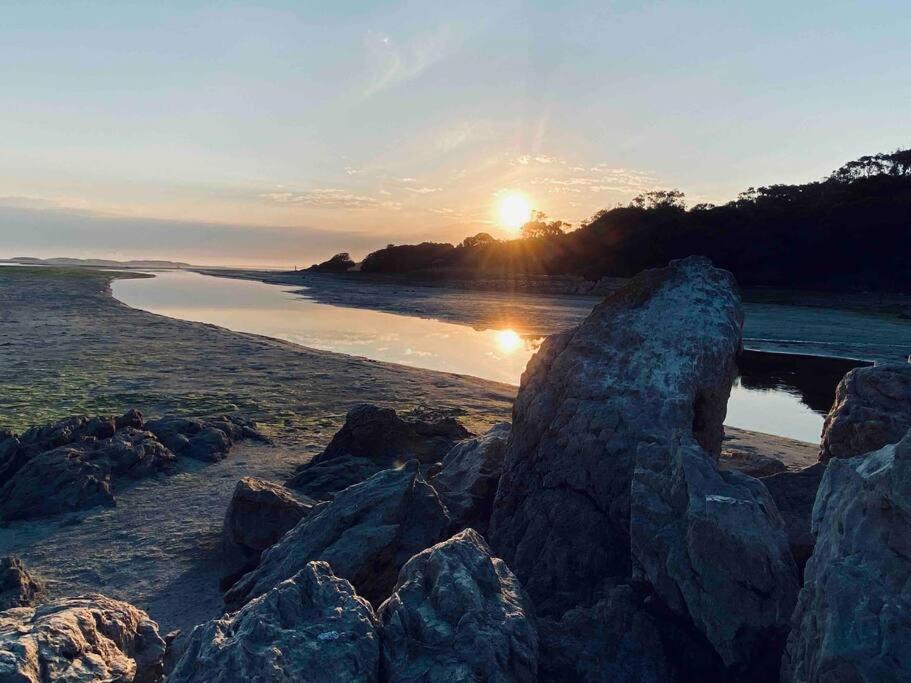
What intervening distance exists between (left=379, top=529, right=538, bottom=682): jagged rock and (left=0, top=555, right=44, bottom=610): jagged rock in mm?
3261

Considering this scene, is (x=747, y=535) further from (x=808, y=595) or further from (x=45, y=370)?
(x=45, y=370)

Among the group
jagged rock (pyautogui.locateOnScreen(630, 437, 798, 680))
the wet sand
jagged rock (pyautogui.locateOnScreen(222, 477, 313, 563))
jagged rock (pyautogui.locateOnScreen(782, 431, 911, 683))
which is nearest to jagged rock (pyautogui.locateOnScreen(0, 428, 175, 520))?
the wet sand

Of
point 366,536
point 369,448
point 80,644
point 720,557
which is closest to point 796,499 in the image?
point 720,557

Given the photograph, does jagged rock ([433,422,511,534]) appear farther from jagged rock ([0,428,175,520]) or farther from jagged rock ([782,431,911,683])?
jagged rock ([0,428,175,520])

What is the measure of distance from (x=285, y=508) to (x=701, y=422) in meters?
3.49

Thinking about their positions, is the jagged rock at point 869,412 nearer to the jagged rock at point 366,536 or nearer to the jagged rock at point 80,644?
the jagged rock at point 366,536

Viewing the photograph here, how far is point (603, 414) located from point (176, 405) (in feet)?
29.2

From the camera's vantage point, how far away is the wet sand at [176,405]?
5895 mm

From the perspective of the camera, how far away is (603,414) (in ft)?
16.6

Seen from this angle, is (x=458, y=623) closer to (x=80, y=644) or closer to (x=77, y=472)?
(x=80, y=644)

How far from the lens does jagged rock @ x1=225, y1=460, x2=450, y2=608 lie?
4410 millimetres

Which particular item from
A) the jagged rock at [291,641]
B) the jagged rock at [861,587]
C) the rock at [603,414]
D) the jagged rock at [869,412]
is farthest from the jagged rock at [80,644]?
the jagged rock at [869,412]

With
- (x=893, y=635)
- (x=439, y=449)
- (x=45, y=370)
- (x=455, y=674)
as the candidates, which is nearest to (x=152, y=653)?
(x=455, y=674)

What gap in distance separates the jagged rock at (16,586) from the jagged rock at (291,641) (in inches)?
110
